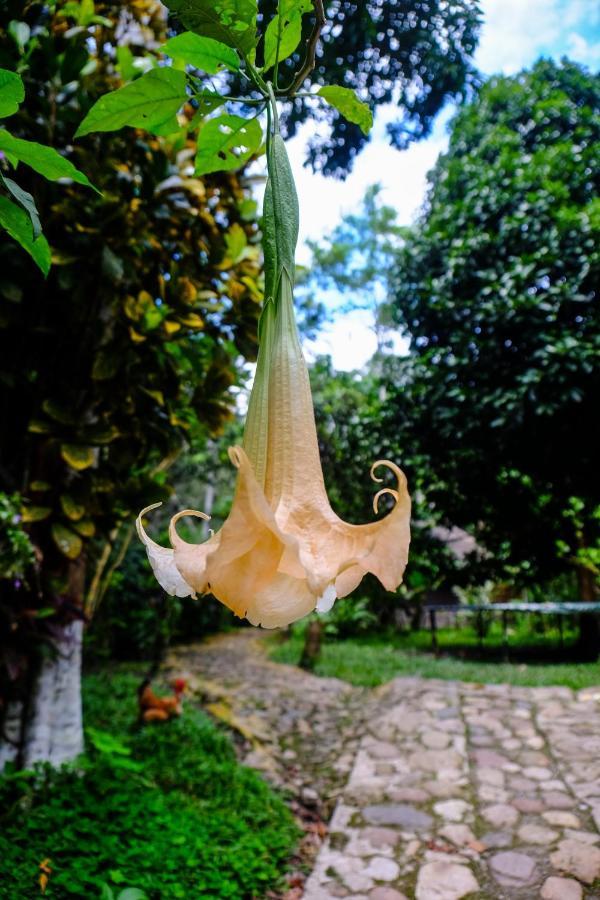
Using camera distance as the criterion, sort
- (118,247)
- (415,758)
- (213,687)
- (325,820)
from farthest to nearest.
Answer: (213,687) < (415,758) < (325,820) < (118,247)

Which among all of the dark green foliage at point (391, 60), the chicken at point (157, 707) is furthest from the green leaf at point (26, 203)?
the chicken at point (157, 707)

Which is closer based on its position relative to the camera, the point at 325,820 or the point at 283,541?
the point at 283,541

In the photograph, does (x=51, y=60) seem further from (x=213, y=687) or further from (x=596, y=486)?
(x=213, y=687)

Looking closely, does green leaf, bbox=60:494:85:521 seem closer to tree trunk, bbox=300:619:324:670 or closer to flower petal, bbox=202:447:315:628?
flower petal, bbox=202:447:315:628

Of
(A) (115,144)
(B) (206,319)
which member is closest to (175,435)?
(B) (206,319)

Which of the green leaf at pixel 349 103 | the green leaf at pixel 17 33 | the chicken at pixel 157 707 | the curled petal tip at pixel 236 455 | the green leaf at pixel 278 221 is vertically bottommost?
the chicken at pixel 157 707

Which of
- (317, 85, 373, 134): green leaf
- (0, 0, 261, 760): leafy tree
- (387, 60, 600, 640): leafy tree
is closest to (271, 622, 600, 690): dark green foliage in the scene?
(387, 60, 600, 640): leafy tree

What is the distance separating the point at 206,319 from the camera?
227 centimetres

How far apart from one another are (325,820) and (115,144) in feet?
9.23

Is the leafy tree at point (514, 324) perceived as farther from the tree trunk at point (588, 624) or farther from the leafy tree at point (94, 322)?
the leafy tree at point (94, 322)

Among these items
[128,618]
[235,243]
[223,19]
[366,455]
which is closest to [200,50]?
[223,19]

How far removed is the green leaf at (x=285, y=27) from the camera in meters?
0.54

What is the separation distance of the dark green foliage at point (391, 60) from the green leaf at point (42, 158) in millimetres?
873

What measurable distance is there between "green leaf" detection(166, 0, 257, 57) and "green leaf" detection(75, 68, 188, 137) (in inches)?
1.6
